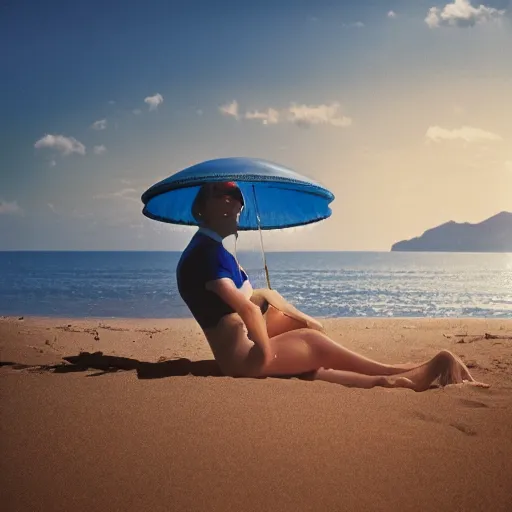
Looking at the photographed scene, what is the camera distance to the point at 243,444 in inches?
123

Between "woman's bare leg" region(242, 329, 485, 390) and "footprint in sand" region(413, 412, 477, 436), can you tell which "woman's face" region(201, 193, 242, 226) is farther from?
"footprint in sand" region(413, 412, 477, 436)

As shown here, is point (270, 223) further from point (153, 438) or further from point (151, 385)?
point (153, 438)

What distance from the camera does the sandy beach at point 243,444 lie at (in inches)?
101

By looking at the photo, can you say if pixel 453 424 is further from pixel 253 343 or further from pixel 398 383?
pixel 253 343

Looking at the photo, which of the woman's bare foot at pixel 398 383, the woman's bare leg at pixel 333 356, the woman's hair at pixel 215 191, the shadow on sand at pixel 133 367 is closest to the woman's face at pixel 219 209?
the woman's hair at pixel 215 191

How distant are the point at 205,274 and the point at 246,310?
544 mm

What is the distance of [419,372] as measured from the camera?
4746mm

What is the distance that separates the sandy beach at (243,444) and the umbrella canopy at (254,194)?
6.28ft

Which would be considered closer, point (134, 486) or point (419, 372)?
point (134, 486)

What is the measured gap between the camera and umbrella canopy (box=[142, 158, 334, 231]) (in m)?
4.83

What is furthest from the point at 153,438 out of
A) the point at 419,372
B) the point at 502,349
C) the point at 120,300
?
the point at 120,300

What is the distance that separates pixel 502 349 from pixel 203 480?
19.1ft

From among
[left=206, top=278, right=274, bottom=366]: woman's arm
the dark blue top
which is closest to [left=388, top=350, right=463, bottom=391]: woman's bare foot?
[left=206, top=278, right=274, bottom=366]: woman's arm

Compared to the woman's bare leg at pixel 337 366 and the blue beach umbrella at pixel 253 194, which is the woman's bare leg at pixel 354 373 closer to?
the woman's bare leg at pixel 337 366
